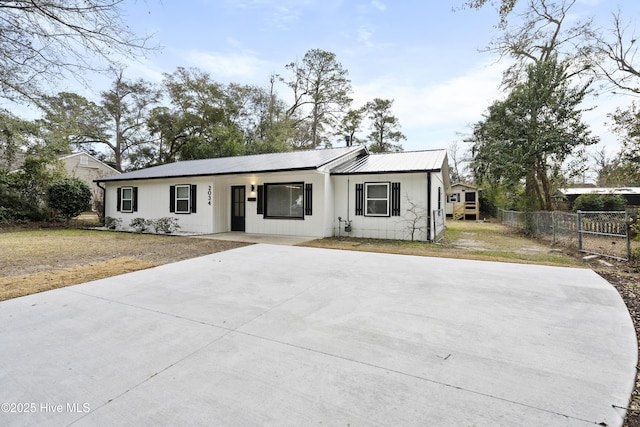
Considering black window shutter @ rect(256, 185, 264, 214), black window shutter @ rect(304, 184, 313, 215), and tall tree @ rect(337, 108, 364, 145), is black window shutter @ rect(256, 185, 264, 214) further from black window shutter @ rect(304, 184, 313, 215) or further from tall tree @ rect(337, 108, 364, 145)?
tall tree @ rect(337, 108, 364, 145)

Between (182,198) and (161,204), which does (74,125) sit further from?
(182,198)

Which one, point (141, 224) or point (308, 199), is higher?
point (308, 199)

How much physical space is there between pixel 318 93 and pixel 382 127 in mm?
6495

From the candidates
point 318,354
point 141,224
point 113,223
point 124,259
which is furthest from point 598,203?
point 113,223

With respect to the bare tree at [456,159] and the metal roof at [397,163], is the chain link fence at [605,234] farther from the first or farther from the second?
the bare tree at [456,159]

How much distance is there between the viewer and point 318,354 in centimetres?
245

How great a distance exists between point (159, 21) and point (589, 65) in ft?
56.2

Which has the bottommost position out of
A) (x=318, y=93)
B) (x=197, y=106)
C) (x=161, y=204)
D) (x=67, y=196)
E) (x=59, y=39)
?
(x=161, y=204)

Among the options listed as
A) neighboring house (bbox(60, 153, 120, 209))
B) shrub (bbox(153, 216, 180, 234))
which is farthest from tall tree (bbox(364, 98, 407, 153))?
neighboring house (bbox(60, 153, 120, 209))

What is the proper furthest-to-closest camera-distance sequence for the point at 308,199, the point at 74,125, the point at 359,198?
the point at 74,125 < the point at 308,199 < the point at 359,198

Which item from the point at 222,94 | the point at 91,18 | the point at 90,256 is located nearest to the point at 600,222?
the point at 91,18

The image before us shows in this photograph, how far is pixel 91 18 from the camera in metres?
4.64

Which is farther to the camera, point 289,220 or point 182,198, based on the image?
point 182,198

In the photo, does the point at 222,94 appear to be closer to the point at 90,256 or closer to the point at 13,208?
the point at 13,208
